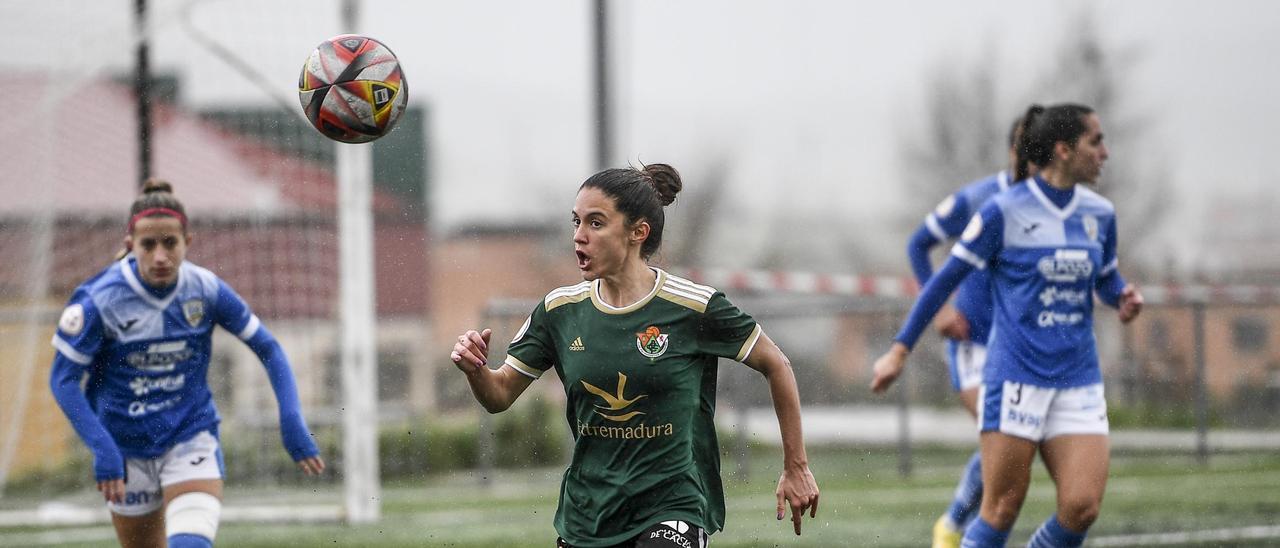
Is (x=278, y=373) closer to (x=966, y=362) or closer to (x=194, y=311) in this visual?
(x=194, y=311)

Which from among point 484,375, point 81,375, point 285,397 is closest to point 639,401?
point 484,375

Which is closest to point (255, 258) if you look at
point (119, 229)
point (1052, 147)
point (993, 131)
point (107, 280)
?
point (119, 229)

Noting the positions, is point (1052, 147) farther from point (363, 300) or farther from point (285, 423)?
point (363, 300)

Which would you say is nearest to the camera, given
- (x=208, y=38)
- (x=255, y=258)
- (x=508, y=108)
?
(x=208, y=38)

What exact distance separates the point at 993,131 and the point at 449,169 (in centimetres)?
1312

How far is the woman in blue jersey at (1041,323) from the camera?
5516mm

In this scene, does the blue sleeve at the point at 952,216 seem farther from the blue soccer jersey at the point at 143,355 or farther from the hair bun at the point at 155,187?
the hair bun at the point at 155,187

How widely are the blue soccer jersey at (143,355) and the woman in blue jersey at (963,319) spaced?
11.3ft

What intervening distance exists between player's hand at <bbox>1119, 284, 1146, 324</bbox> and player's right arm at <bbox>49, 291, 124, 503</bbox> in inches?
167

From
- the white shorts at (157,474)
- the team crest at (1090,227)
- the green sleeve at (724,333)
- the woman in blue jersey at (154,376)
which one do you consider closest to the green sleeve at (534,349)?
the green sleeve at (724,333)

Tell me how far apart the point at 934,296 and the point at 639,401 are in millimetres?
2001

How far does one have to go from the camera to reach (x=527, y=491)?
12258 mm

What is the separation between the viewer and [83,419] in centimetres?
541

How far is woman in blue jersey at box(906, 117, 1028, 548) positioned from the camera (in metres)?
6.84
